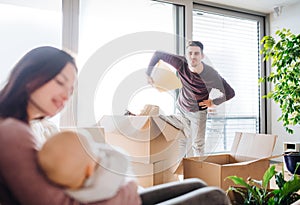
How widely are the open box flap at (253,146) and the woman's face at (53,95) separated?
198 centimetres

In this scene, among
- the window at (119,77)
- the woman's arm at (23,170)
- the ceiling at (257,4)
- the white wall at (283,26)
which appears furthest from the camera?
the white wall at (283,26)

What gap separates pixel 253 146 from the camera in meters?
2.51

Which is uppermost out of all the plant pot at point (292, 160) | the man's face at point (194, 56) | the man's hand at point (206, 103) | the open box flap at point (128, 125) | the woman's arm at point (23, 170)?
the man's face at point (194, 56)

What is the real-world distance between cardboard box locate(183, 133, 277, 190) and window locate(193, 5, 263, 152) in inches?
42.2

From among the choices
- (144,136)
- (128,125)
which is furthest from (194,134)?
(128,125)

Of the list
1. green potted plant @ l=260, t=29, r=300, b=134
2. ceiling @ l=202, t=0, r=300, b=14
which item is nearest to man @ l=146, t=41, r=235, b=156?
green potted plant @ l=260, t=29, r=300, b=134

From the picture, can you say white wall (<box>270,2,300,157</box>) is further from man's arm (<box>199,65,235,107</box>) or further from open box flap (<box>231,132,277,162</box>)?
man's arm (<box>199,65,235,107</box>)

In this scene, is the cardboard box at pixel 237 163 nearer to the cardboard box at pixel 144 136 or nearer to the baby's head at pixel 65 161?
the cardboard box at pixel 144 136

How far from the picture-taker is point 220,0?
3740 mm

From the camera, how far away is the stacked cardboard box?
99cm

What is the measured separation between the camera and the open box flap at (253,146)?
7.98 ft

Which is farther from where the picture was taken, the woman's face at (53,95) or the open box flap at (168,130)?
the open box flap at (168,130)

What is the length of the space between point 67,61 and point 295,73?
3139mm

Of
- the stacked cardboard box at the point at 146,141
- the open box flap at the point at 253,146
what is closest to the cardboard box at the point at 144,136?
the stacked cardboard box at the point at 146,141
